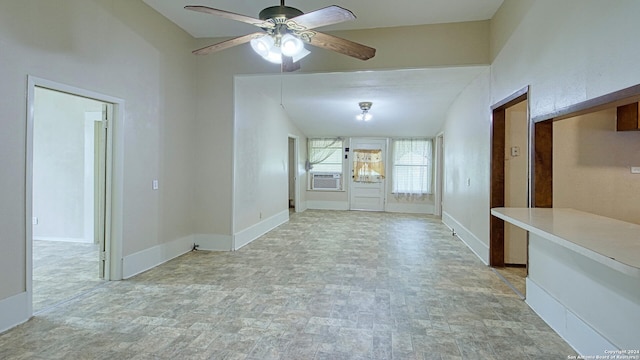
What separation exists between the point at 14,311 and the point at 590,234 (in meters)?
3.91

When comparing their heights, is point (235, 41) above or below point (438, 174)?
above

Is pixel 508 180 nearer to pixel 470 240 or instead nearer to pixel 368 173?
pixel 470 240

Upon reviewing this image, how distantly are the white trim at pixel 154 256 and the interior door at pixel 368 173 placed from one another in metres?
5.47

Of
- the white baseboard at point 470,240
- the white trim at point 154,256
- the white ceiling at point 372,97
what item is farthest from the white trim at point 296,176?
the white trim at point 154,256

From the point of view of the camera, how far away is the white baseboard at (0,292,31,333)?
2465 millimetres

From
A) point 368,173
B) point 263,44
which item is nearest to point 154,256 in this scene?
point 263,44

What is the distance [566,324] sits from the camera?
2332 millimetres

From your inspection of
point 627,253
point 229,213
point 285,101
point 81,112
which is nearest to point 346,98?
point 285,101

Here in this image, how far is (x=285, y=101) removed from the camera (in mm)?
6695

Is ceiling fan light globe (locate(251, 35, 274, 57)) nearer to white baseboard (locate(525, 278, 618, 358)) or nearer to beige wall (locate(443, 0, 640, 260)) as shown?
beige wall (locate(443, 0, 640, 260))

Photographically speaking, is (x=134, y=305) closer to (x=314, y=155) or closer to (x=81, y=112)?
(x=81, y=112)

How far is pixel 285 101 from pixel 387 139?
361 centimetres

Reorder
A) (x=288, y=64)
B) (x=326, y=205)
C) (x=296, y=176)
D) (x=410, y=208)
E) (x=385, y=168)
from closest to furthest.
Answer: (x=288, y=64)
(x=296, y=176)
(x=410, y=208)
(x=385, y=168)
(x=326, y=205)

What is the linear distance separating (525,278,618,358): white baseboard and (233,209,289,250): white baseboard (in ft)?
12.1
